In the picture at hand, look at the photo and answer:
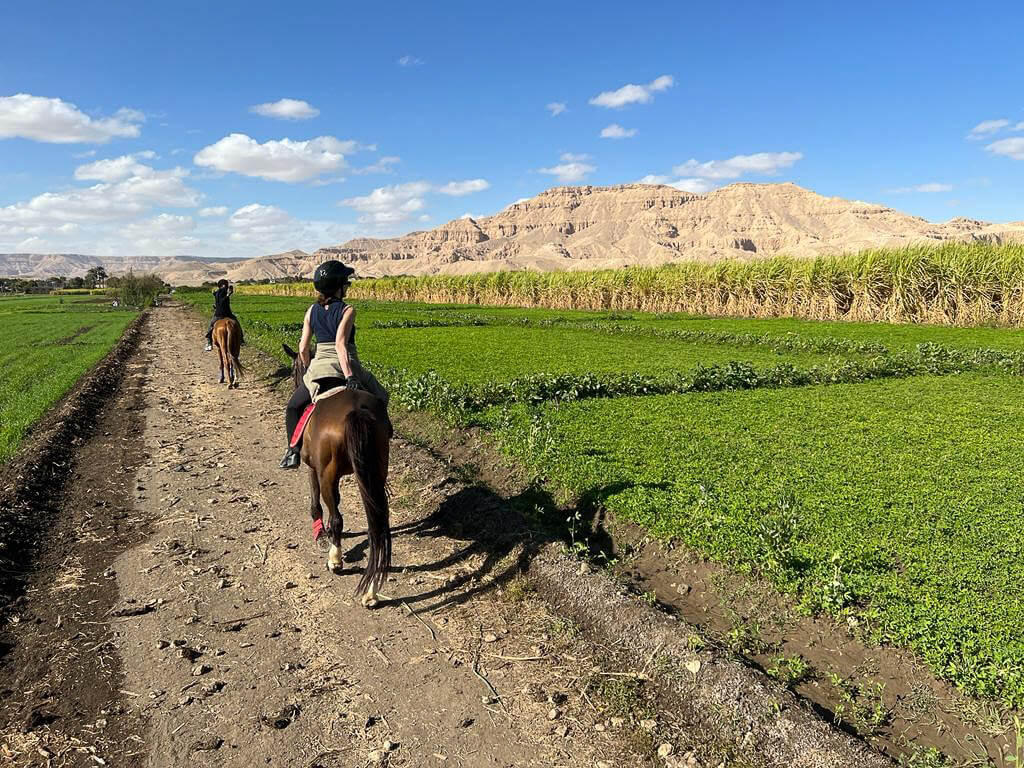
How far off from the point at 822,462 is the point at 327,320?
20.4ft

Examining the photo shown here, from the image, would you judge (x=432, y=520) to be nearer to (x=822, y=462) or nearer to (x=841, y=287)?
(x=822, y=462)

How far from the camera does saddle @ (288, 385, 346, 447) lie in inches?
237

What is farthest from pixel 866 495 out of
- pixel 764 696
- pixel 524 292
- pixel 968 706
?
pixel 524 292

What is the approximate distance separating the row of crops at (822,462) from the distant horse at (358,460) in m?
2.53

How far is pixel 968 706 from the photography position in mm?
3514

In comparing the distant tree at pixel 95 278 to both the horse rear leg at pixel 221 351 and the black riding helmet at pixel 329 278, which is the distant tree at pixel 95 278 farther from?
the black riding helmet at pixel 329 278

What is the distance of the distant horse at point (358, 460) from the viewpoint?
5.21m

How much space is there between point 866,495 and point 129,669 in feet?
22.7

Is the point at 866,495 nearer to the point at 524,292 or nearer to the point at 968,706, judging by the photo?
the point at 968,706

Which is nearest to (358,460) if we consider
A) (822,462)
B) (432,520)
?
(432,520)

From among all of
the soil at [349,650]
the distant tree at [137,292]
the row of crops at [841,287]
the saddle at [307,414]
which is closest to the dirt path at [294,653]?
the soil at [349,650]

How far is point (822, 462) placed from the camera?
745cm

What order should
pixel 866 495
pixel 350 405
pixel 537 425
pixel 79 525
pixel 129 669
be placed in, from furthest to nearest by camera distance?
1. pixel 537 425
2. pixel 79 525
3. pixel 866 495
4. pixel 350 405
5. pixel 129 669

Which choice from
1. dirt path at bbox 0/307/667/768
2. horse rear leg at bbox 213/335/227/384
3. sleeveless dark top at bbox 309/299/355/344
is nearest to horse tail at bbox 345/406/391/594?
dirt path at bbox 0/307/667/768
